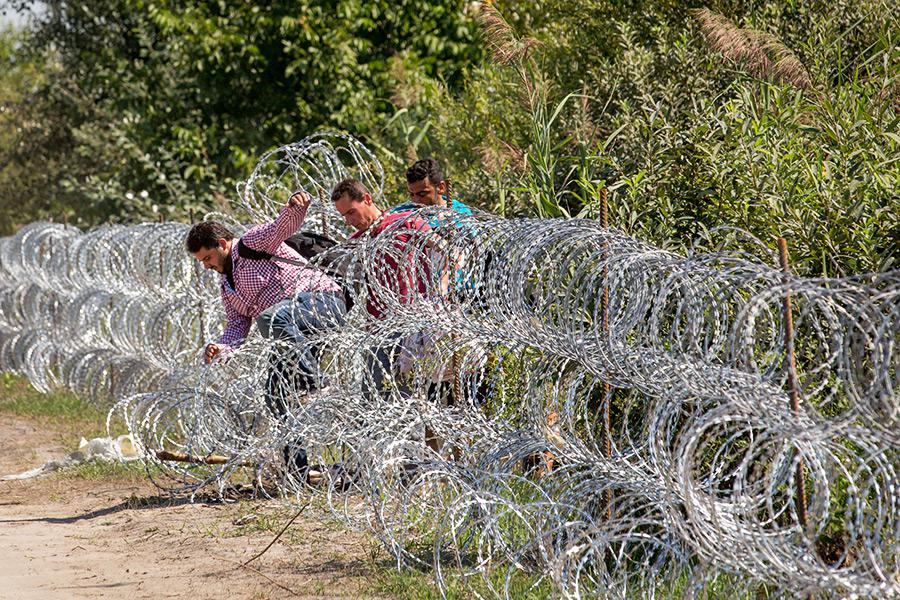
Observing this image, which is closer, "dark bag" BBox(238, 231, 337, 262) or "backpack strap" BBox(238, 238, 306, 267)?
"backpack strap" BBox(238, 238, 306, 267)

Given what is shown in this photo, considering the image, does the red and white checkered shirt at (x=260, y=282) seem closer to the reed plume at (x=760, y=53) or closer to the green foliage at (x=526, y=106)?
the green foliage at (x=526, y=106)

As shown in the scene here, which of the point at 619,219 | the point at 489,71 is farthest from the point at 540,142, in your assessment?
the point at 489,71

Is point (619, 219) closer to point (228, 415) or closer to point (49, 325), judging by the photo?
point (228, 415)

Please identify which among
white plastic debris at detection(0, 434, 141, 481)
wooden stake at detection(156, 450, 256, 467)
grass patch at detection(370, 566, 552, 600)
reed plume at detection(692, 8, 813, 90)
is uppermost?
reed plume at detection(692, 8, 813, 90)

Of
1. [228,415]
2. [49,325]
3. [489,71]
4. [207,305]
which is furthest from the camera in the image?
[49,325]

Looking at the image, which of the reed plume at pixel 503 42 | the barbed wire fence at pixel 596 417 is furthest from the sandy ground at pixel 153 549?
the reed plume at pixel 503 42

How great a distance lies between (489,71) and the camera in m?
11.1

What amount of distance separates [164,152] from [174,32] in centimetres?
160

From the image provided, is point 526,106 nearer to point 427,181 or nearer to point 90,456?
point 427,181

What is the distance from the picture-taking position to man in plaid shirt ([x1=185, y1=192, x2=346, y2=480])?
7.35 m

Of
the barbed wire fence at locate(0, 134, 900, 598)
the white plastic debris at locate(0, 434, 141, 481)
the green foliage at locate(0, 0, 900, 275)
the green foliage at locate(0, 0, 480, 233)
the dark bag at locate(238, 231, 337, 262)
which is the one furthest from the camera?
the green foliage at locate(0, 0, 480, 233)

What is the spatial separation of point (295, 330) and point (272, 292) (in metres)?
0.49

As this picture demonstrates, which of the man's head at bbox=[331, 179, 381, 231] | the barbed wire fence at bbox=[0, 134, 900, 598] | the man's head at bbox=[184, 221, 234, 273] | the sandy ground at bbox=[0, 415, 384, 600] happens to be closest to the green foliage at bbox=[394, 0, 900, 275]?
the barbed wire fence at bbox=[0, 134, 900, 598]

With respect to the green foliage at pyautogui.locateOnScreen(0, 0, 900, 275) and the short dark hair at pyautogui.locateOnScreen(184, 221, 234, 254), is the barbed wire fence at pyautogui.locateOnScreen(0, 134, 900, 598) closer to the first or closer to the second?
the green foliage at pyautogui.locateOnScreen(0, 0, 900, 275)
